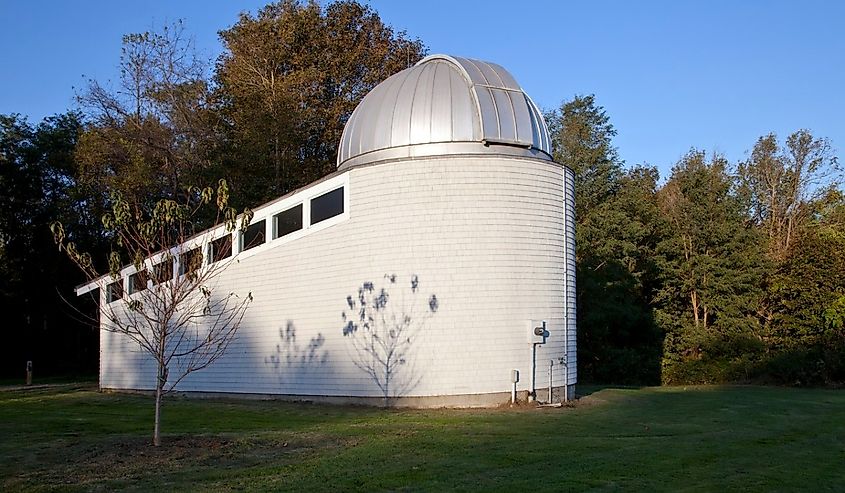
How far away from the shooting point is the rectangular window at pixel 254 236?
20.3 m

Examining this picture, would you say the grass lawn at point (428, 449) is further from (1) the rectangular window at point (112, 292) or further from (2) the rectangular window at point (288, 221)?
(1) the rectangular window at point (112, 292)

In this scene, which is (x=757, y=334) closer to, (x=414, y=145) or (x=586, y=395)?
(x=586, y=395)

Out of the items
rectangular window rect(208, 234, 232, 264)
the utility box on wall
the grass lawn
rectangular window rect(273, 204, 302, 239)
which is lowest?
the grass lawn

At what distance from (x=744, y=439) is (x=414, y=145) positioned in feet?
31.6

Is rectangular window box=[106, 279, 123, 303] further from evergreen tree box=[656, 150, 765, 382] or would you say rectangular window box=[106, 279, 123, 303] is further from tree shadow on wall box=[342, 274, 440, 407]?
evergreen tree box=[656, 150, 765, 382]

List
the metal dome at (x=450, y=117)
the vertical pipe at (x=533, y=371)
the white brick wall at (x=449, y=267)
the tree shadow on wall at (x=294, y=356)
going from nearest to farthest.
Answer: the white brick wall at (x=449, y=267)
the vertical pipe at (x=533, y=371)
the metal dome at (x=450, y=117)
the tree shadow on wall at (x=294, y=356)

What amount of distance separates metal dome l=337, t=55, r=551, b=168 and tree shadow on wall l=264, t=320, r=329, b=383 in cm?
450

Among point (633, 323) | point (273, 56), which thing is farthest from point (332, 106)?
point (633, 323)

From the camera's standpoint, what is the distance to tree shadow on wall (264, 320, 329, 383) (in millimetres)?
18688

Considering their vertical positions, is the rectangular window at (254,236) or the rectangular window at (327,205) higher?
the rectangular window at (327,205)

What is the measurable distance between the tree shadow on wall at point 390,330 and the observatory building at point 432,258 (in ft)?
0.10

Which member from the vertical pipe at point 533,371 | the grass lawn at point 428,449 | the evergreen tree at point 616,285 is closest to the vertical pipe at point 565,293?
the grass lawn at point 428,449

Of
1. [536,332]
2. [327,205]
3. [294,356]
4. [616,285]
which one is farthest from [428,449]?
[616,285]

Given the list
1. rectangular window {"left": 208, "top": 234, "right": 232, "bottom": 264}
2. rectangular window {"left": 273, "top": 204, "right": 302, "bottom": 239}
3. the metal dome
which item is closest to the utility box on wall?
the metal dome
